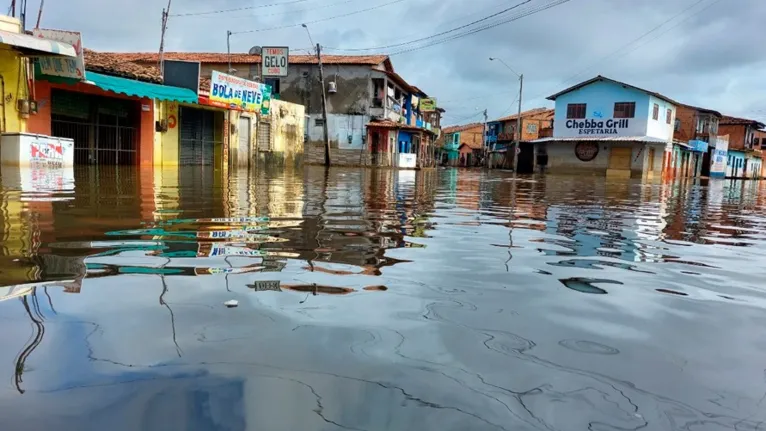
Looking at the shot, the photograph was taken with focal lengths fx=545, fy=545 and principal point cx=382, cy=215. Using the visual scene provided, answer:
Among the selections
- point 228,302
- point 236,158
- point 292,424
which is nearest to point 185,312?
point 228,302

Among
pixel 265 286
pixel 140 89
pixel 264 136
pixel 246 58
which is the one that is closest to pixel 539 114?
pixel 246 58

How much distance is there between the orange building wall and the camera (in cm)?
1605

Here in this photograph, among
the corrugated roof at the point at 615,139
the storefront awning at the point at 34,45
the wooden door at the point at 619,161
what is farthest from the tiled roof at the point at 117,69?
the wooden door at the point at 619,161

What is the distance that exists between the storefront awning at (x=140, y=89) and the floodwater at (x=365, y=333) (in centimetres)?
1356

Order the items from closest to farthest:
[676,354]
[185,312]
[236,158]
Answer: [676,354]
[185,312]
[236,158]

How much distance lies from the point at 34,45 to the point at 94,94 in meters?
4.87

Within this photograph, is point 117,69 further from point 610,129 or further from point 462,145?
point 462,145

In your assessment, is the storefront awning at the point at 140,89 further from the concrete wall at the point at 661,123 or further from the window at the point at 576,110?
the concrete wall at the point at 661,123

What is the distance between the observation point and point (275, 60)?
27875 mm

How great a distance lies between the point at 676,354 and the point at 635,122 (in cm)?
4193

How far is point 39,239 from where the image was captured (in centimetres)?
420

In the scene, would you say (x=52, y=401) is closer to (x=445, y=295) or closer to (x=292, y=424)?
(x=292, y=424)

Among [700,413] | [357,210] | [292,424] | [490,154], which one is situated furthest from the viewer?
[490,154]

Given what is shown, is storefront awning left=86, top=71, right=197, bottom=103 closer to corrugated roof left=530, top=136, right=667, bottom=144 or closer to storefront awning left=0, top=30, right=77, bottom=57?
storefront awning left=0, top=30, right=77, bottom=57
